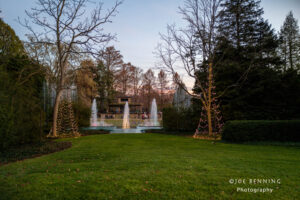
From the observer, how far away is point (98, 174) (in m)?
3.60

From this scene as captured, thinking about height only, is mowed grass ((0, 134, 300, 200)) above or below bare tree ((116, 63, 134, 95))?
below

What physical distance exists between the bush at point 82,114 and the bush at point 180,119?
7.72m

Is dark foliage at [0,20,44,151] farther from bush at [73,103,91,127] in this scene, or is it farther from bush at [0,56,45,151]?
bush at [73,103,91,127]

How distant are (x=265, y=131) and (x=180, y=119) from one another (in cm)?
685

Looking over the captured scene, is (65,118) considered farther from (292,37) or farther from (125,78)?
(292,37)

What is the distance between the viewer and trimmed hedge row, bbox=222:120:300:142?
27.4ft

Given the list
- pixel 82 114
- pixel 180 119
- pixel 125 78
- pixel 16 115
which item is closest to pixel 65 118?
pixel 16 115

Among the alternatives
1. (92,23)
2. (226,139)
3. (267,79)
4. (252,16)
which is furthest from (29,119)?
(252,16)

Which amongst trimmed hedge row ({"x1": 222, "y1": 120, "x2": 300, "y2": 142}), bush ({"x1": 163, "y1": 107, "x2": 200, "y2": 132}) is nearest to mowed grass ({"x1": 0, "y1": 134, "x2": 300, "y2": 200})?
trimmed hedge row ({"x1": 222, "y1": 120, "x2": 300, "y2": 142})

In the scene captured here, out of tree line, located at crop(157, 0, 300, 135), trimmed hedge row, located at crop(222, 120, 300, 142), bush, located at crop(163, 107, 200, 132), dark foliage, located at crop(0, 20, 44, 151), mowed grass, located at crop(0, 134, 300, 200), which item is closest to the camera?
mowed grass, located at crop(0, 134, 300, 200)

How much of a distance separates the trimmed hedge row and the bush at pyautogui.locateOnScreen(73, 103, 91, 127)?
41.2ft

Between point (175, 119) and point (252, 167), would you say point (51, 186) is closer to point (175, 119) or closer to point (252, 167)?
point (252, 167)

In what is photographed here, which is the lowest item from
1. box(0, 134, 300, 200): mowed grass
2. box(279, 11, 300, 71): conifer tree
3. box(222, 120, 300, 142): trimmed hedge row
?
box(0, 134, 300, 200): mowed grass

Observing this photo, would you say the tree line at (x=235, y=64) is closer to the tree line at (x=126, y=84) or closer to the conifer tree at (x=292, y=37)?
the conifer tree at (x=292, y=37)
